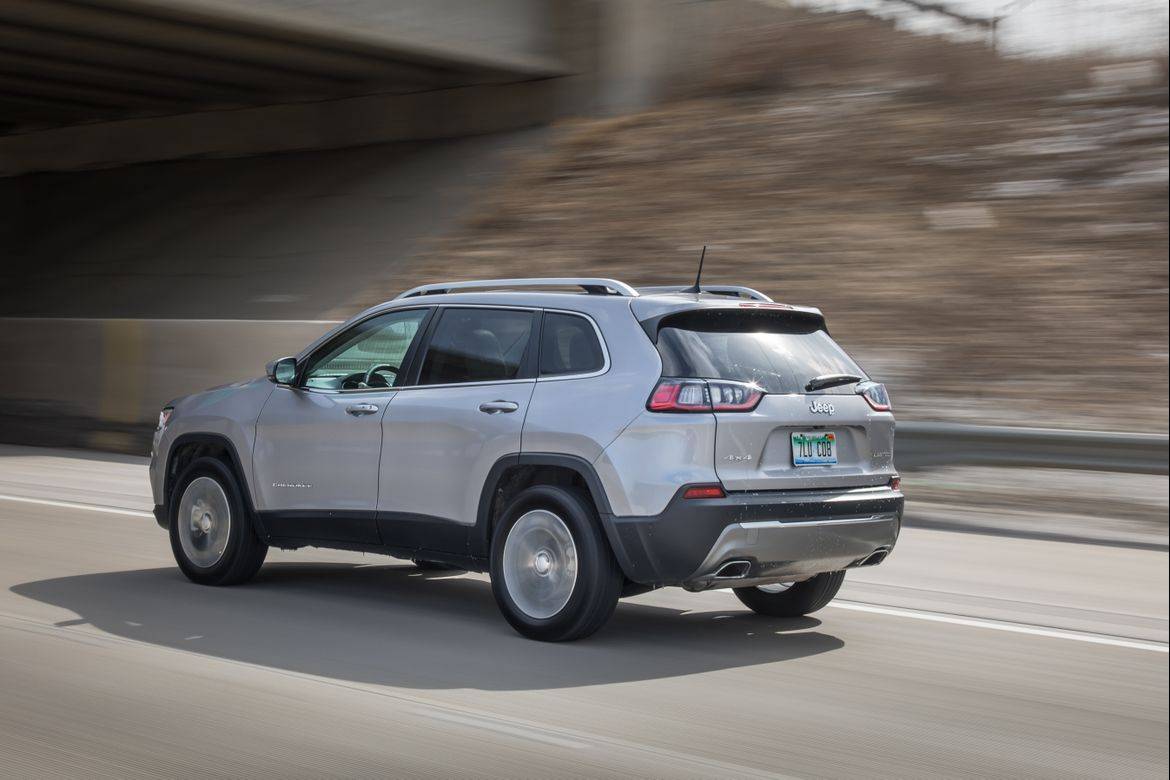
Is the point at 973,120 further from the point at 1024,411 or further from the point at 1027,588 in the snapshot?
the point at 1027,588

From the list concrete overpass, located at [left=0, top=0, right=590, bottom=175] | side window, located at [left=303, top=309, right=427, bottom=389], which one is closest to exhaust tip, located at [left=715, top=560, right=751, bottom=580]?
side window, located at [left=303, top=309, right=427, bottom=389]

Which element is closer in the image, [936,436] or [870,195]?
[936,436]

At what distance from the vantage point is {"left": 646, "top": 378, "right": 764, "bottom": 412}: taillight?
21.9 feet

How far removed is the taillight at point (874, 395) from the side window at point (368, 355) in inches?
90.8

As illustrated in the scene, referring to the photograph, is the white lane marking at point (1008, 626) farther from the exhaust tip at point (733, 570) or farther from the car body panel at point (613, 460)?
the exhaust tip at point (733, 570)

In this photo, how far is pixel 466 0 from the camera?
76.9 ft

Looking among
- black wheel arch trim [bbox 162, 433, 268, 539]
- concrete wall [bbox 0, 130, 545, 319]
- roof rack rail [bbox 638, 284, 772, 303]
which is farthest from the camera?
concrete wall [bbox 0, 130, 545, 319]

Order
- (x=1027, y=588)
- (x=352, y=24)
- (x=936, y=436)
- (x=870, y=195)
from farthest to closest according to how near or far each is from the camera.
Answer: (x=352, y=24) < (x=870, y=195) < (x=936, y=436) < (x=1027, y=588)

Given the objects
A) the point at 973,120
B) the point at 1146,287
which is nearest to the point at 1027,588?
the point at 1146,287

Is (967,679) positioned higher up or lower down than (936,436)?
lower down

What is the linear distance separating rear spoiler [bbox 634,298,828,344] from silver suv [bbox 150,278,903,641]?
1 cm

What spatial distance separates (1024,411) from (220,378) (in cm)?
844

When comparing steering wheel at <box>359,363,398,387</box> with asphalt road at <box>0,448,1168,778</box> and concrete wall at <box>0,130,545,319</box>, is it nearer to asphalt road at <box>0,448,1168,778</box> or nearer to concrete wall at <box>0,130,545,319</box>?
asphalt road at <box>0,448,1168,778</box>

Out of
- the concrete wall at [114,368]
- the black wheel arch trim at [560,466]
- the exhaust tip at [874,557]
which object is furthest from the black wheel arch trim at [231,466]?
the concrete wall at [114,368]
